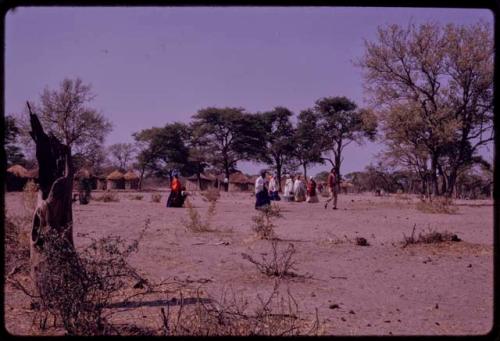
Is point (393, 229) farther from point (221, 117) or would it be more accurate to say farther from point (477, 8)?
point (221, 117)

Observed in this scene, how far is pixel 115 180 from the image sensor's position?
61.1 metres

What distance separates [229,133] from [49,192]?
46.2 m

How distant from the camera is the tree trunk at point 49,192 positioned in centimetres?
495

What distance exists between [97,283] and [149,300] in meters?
0.96

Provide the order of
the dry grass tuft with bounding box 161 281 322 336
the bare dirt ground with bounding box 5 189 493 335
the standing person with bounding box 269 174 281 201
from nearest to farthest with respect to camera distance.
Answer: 1. the dry grass tuft with bounding box 161 281 322 336
2. the bare dirt ground with bounding box 5 189 493 335
3. the standing person with bounding box 269 174 281 201

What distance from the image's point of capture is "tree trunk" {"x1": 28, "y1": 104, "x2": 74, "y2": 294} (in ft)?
16.2

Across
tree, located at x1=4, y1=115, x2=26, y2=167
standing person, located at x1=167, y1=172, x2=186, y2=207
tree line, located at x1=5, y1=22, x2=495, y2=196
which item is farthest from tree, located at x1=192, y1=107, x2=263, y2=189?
standing person, located at x1=167, y1=172, x2=186, y2=207

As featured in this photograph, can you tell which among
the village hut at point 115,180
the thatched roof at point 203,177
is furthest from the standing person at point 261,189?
the village hut at point 115,180

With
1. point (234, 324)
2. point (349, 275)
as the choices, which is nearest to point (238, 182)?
point (349, 275)

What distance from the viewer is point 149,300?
5316 mm

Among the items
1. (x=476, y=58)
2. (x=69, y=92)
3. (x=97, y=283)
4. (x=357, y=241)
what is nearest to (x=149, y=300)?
(x=97, y=283)

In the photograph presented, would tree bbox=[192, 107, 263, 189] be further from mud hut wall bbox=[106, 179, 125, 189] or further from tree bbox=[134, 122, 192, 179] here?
mud hut wall bbox=[106, 179, 125, 189]

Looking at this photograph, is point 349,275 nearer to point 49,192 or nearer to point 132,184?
point 49,192

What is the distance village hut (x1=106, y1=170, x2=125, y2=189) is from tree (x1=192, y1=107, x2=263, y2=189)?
12.6m
